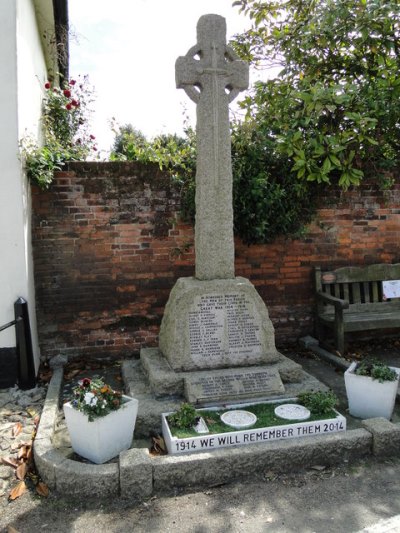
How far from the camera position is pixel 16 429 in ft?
11.8

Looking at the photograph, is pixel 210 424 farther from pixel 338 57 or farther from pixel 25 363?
pixel 338 57

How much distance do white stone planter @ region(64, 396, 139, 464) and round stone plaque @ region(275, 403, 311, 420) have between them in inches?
47.5

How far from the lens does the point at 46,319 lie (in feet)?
17.1

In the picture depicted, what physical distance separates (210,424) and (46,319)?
2.71 meters

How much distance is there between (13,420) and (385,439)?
3075 millimetres

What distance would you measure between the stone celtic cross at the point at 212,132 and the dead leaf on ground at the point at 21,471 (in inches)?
85.7

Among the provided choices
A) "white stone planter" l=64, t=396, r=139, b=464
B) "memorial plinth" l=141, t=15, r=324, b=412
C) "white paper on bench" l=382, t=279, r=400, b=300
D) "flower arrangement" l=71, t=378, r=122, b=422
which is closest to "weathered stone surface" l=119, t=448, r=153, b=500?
"white stone planter" l=64, t=396, r=139, b=464

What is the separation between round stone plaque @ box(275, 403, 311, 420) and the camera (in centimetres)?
347

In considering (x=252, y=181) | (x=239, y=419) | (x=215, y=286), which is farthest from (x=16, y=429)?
(x=252, y=181)

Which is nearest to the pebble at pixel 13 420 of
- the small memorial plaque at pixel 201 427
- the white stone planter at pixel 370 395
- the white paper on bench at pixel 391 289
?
the small memorial plaque at pixel 201 427

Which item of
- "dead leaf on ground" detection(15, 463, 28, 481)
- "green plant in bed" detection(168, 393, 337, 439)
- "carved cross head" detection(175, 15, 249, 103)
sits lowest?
"dead leaf on ground" detection(15, 463, 28, 481)

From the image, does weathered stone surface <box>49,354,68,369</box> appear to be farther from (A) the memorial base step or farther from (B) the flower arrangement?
(B) the flower arrangement

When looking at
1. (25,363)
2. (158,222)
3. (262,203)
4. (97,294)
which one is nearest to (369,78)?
(262,203)

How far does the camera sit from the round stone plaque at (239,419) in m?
3.35
